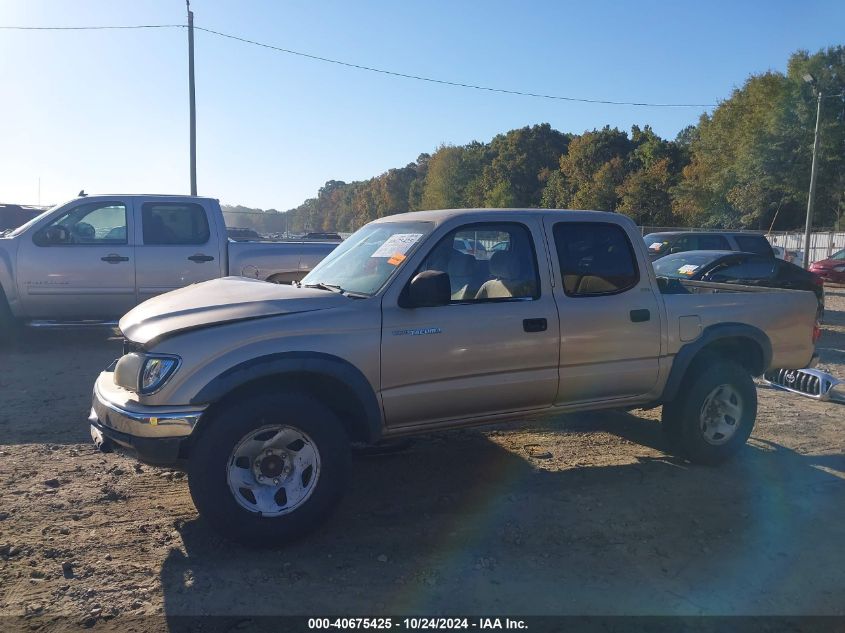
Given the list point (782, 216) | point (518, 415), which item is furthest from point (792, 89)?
point (518, 415)

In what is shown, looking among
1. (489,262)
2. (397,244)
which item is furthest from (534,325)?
(397,244)

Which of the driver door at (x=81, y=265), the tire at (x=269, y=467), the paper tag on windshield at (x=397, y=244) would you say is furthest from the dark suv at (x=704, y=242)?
the tire at (x=269, y=467)

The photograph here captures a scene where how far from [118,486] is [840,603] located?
173 inches

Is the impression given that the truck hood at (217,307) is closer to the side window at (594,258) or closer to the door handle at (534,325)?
the door handle at (534,325)

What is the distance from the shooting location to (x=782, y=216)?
45.2m

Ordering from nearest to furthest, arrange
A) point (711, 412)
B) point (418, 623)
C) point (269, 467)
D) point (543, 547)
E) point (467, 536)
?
point (418, 623) < point (269, 467) < point (543, 547) < point (467, 536) < point (711, 412)

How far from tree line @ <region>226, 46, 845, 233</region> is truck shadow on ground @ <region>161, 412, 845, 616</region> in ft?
98.7

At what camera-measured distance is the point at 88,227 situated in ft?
30.5

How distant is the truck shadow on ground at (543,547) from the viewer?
349 cm

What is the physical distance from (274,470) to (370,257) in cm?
161

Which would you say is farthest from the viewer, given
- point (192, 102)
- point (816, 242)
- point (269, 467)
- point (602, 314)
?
point (816, 242)

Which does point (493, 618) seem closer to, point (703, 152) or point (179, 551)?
point (179, 551)

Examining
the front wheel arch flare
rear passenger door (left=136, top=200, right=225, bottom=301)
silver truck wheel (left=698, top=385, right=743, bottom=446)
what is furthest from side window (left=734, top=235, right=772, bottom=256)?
the front wheel arch flare

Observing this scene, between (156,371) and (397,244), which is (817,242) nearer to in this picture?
(397,244)
